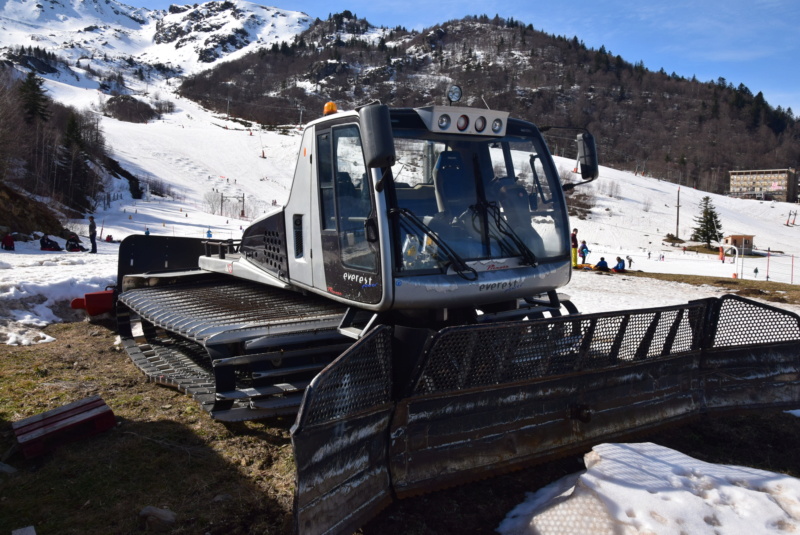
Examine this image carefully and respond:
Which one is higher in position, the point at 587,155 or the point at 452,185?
the point at 587,155

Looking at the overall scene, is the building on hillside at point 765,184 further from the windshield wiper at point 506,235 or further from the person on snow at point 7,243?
the windshield wiper at point 506,235

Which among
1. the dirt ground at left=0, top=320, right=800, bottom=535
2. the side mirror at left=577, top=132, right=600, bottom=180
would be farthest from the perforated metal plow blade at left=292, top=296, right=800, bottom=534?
the side mirror at left=577, top=132, right=600, bottom=180

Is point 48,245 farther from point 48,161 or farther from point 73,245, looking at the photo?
point 48,161

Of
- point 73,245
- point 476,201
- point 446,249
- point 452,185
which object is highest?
point 452,185

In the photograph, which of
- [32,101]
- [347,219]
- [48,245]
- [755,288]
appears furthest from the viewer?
[32,101]

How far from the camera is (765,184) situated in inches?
4958

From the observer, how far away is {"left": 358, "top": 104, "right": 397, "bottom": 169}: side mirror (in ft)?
13.5

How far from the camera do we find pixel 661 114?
567ft

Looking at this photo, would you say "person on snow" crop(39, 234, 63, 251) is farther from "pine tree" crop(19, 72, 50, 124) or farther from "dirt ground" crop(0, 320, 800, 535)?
"pine tree" crop(19, 72, 50, 124)

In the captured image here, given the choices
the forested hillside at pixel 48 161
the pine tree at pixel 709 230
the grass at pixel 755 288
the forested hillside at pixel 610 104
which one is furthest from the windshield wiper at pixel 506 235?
the forested hillside at pixel 610 104

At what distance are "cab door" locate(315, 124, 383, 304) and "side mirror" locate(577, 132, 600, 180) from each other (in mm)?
2265

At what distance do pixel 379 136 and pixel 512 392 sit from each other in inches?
80.5

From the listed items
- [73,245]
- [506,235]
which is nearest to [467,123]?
[506,235]

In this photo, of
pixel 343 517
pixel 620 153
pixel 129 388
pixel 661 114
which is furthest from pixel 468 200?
pixel 661 114
